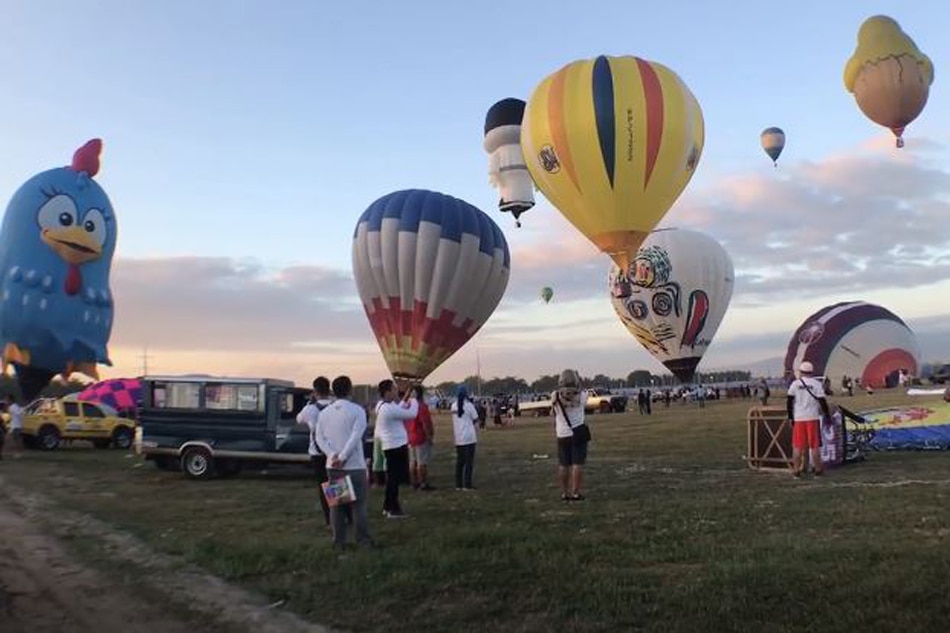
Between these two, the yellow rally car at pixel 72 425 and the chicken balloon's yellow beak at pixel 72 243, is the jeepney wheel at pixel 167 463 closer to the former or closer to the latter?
the yellow rally car at pixel 72 425

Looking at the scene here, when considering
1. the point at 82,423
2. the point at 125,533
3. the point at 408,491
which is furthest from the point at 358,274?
the point at 125,533

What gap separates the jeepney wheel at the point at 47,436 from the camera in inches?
1005

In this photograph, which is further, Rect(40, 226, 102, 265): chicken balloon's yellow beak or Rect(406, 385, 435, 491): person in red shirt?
Rect(40, 226, 102, 265): chicken balloon's yellow beak

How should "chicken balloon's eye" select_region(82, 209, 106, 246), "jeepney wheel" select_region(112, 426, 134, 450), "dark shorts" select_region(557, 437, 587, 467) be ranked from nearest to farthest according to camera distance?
"dark shorts" select_region(557, 437, 587, 467) → "jeepney wheel" select_region(112, 426, 134, 450) → "chicken balloon's eye" select_region(82, 209, 106, 246)

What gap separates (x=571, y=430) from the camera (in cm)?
1105

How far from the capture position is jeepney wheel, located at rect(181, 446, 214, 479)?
15.8m

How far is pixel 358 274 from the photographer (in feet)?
94.8

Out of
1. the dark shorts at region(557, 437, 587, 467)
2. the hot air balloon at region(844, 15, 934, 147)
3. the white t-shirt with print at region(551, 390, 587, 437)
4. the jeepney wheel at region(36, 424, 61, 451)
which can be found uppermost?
the hot air balloon at region(844, 15, 934, 147)

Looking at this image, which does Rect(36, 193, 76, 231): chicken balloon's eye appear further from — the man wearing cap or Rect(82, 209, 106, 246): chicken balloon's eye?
the man wearing cap

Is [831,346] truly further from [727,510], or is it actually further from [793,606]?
[793,606]

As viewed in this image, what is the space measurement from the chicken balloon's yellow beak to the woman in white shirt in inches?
781

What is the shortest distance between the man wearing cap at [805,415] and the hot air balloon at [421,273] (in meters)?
15.9

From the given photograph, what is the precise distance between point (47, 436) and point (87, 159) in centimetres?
983

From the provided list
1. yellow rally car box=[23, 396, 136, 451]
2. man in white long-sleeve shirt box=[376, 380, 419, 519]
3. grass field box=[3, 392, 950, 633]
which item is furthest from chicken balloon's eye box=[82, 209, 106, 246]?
man in white long-sleeve shirt box=[376, 380, 419, 519]
